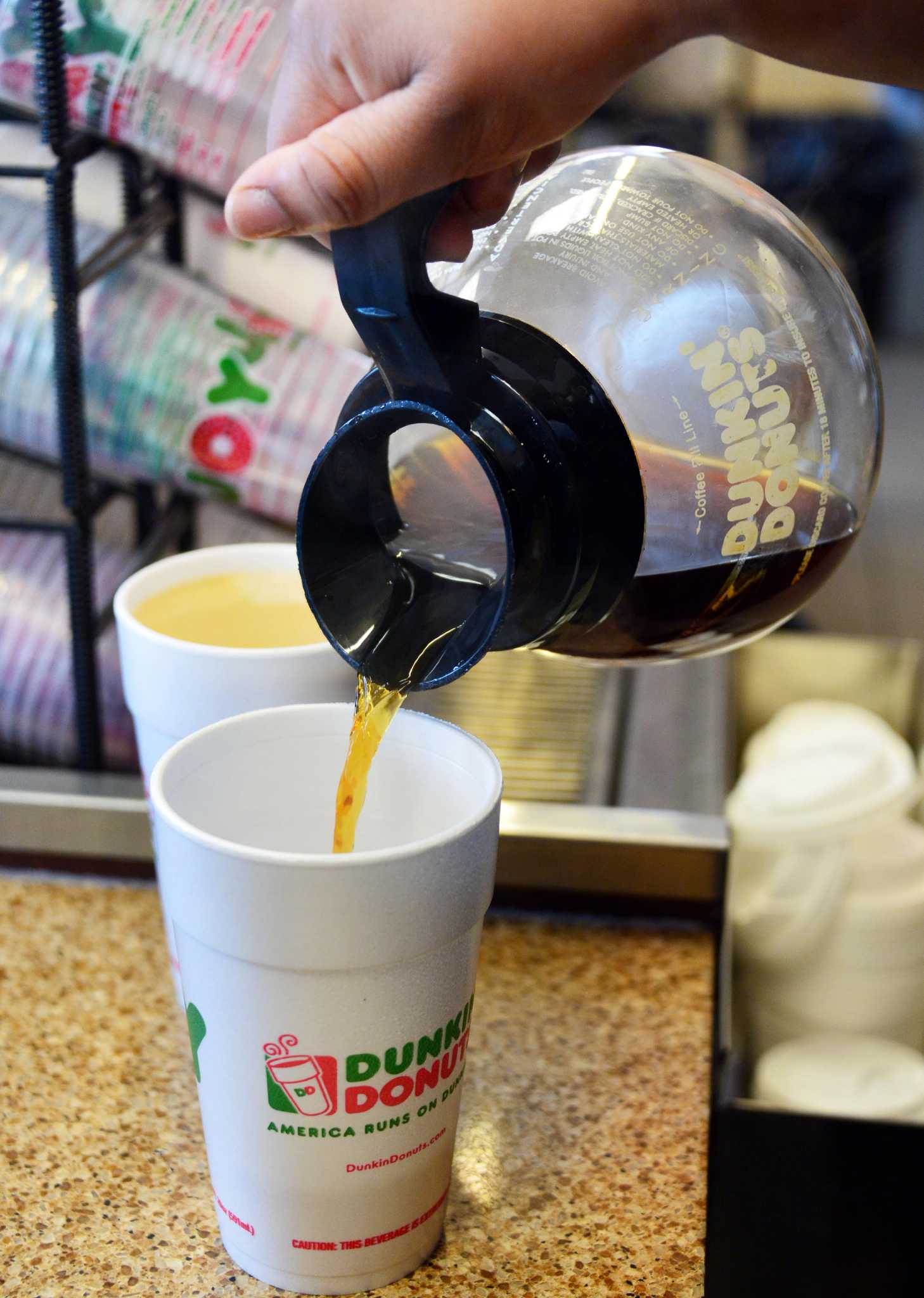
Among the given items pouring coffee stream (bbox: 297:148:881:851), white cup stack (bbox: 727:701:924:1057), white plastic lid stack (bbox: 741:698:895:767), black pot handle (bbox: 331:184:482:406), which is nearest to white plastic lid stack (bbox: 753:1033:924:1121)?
white cup stack (bbox: 727:701:924:1057)

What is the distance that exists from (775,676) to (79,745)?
68 centimetres

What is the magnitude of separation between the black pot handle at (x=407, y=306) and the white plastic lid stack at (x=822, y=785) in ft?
1.92

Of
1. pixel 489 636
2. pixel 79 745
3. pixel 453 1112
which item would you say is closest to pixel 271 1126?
pixel 453 1112

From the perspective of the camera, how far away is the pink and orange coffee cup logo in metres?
0.47

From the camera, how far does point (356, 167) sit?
1.33ft

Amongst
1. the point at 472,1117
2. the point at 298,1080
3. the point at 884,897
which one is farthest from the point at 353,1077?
the point at 884,897

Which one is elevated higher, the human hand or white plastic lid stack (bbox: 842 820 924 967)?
the human hand

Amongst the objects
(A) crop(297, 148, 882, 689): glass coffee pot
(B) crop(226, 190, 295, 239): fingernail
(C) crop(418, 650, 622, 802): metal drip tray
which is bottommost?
(C) crop(418, 650, 622, 802): metal drip tray

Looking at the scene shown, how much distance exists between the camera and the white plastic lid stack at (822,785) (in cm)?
95

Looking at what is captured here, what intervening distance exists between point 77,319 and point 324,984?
0.44 m

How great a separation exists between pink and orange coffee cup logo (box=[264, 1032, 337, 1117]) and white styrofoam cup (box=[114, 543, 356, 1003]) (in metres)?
0.14

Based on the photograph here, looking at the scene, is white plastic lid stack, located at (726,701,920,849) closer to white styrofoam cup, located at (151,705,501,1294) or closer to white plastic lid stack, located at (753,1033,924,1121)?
white plastic lid stack, located at (753,1033,924,1121)

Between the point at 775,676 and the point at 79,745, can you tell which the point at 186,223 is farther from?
the point at 775,676

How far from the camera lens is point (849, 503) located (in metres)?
0.59
